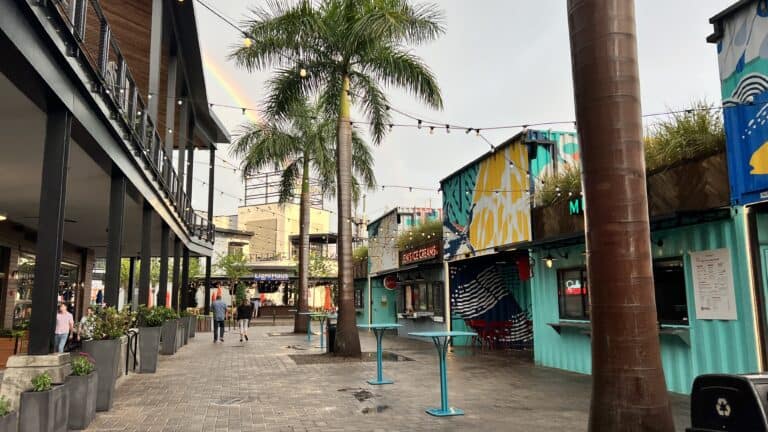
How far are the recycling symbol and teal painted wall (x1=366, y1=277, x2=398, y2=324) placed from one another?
2043 centimetres

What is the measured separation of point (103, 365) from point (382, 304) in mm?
18724

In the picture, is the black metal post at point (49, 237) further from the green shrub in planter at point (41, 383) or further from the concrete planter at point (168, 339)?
the concrete planter at point (168, 339)

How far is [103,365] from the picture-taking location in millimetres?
7742

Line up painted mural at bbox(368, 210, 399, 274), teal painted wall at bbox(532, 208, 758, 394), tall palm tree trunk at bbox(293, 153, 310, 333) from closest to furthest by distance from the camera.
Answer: teal painted wall at bbox(532, 208, 758, 394)
tall palm tree trunk at bbox(293, 153, 310, 333)
painted mural at bbox(368, 210, 399, 274)

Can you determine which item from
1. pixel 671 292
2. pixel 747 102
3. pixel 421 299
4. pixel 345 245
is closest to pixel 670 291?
pixel 671 292

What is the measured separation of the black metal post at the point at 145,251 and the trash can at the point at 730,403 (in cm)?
1121

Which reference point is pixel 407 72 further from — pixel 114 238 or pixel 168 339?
pixel 168 339

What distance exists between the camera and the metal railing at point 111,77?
6.35 m

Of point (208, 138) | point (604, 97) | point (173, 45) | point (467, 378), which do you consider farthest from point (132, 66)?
point (604, 97)

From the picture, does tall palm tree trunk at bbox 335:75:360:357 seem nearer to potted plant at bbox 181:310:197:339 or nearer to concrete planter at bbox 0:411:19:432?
potted plant at bbox 181:310:197:339

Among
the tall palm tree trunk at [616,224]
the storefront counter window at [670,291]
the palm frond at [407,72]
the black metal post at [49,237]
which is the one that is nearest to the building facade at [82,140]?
the black metal post at [49,237]

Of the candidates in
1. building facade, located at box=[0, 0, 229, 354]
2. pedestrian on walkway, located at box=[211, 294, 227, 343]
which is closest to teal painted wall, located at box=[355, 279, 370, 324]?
pedestrian on walkway, located at box=[211, 294, 227, 343]

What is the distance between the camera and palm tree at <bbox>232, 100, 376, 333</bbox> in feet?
72.5

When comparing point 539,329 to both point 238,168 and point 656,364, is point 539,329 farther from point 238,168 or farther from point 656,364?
point 238,168
